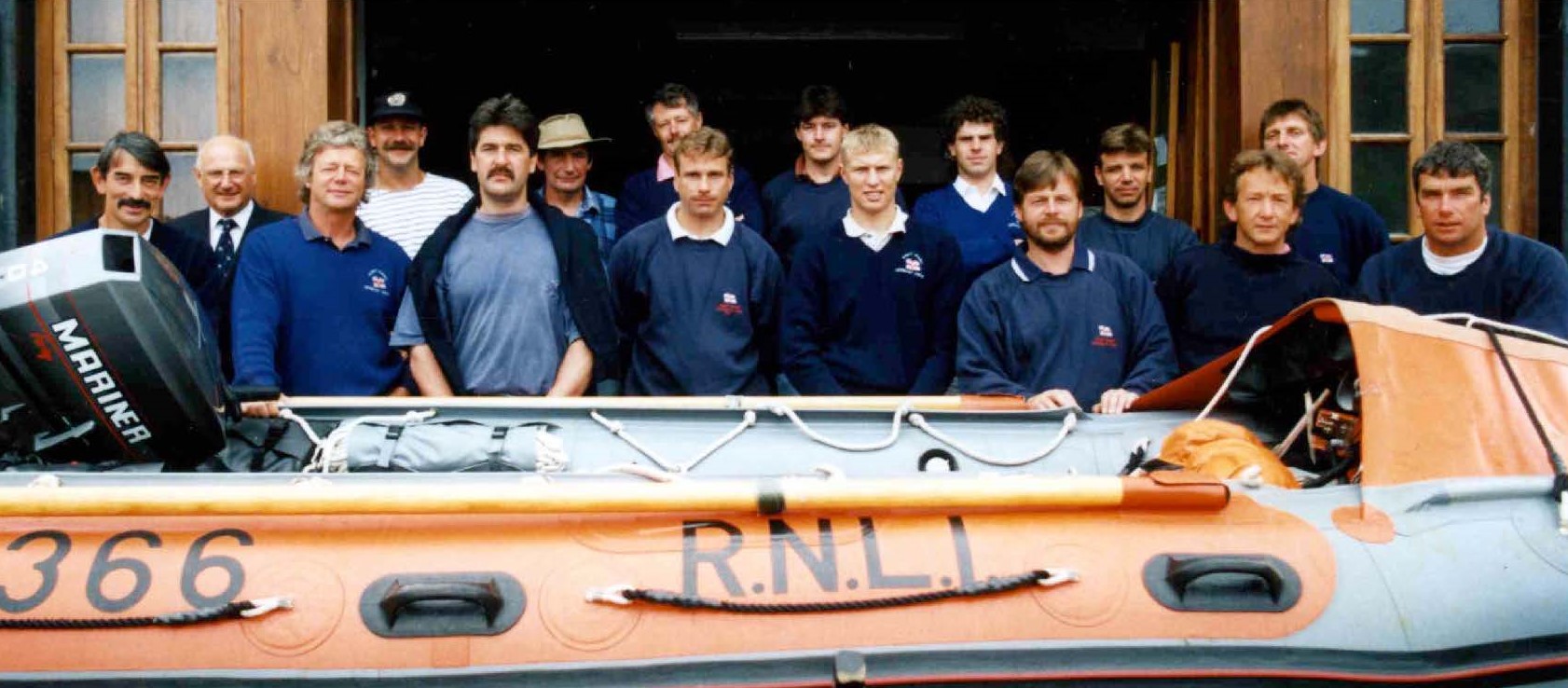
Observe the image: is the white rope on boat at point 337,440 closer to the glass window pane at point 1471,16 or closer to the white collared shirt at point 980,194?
the white collared shirt at point 980,194

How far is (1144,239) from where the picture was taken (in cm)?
444

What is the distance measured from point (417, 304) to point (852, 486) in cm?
186

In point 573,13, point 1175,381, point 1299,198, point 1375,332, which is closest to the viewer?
point 1375,332

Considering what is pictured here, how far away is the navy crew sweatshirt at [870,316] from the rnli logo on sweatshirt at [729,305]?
15 centimetres

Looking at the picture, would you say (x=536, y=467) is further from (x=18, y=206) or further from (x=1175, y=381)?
(x=18, y=206)

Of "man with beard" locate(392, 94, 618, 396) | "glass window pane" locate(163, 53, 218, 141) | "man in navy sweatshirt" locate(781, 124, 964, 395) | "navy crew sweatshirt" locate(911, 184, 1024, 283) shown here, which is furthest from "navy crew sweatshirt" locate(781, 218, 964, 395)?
"glass window pane" locate(163, 53, 218, 141)

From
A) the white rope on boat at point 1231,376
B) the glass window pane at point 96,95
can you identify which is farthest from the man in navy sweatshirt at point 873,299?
the glass window pane at point 96,95

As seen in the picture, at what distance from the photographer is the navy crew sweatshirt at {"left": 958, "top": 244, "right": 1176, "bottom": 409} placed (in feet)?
12.9

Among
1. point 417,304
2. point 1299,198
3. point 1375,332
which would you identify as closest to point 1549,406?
point 1375,332

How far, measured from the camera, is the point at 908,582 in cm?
255

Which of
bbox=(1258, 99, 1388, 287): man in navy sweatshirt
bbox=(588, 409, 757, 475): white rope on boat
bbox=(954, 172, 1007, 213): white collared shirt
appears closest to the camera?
bbox=(588, 409, 757, 475): white rope on boat

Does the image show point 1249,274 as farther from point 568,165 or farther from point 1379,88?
point 568,165

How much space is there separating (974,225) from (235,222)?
227cm

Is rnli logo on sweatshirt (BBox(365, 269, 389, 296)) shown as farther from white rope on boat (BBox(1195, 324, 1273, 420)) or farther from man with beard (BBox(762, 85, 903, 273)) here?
white rope on boat (BBox(1195, 324, 1273, 420))
